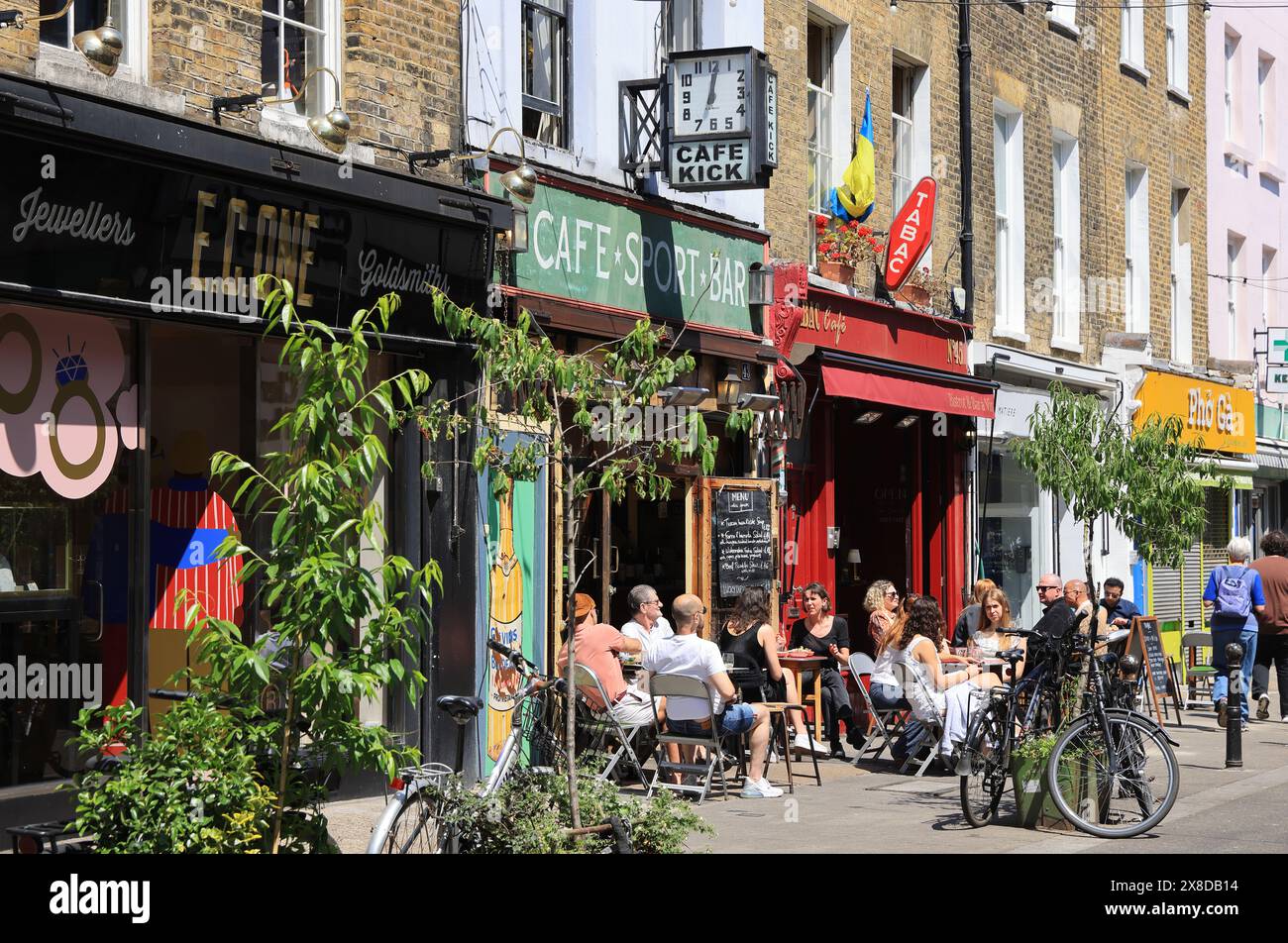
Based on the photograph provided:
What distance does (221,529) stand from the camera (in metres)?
10.4

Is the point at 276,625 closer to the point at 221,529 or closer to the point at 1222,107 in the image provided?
the point at 221,529

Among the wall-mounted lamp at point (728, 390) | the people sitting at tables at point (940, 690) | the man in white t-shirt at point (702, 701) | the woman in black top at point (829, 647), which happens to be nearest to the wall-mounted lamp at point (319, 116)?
the man in white t-shirt at point (702, 701)

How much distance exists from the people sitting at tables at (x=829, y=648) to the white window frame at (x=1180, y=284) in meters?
12.5

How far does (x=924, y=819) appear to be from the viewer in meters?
10.9

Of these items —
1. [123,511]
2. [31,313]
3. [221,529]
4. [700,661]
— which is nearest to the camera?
[31,313]

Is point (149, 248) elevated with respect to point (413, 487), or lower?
elevated

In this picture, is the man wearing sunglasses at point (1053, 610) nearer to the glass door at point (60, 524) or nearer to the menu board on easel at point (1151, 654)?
the menu board on easel at point (1151, 654)

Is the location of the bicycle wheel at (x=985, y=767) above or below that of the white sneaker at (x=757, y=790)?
above

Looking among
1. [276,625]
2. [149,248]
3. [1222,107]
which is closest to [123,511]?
[149,248]

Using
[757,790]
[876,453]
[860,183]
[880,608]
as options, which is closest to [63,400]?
[757,790]

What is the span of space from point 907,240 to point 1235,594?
4.67m

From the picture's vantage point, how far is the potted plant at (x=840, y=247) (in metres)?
16.8

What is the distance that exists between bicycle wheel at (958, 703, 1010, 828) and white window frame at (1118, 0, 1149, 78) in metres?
15.3

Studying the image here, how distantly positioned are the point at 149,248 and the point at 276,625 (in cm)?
358
